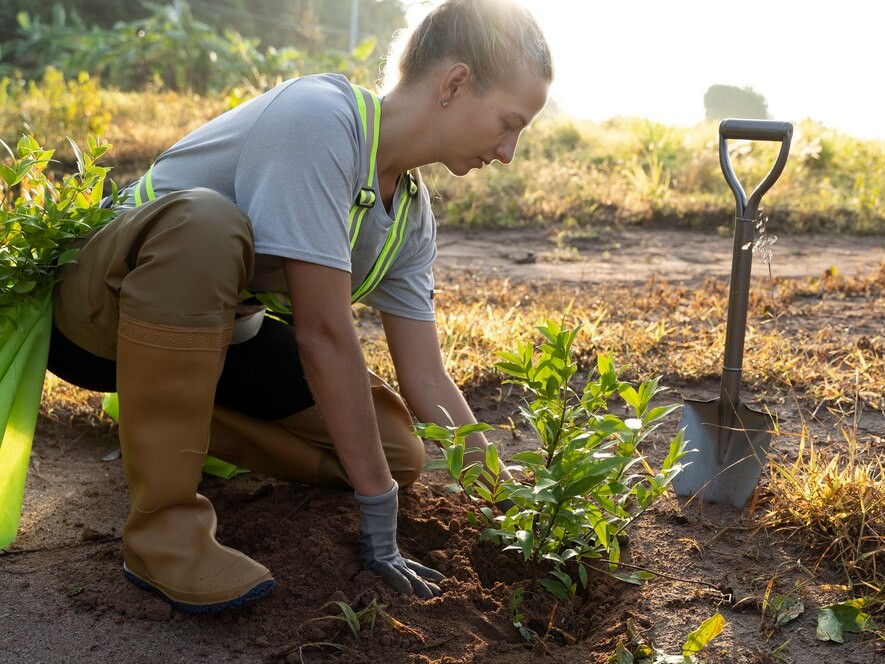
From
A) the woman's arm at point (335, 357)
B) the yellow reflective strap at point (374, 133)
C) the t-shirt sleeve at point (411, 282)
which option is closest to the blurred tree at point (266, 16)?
the t-shirt sleeve at point (411, 282)

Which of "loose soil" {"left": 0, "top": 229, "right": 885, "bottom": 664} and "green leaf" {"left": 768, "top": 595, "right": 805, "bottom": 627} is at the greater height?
"green leaf" {"left": 768, "top": 595, "right": 805, "bottom": 627}

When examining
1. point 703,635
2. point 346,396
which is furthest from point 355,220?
point 703,635

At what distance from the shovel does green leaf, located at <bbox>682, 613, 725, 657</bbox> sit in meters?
0.64

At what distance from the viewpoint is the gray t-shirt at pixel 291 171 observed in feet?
6.04

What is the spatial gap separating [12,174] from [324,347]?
0.82 metres

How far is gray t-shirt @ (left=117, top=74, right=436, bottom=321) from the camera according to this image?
184 centimetres

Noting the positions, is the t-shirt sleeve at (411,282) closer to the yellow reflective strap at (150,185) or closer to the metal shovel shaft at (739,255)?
the yellow reflective strap at (150,185)

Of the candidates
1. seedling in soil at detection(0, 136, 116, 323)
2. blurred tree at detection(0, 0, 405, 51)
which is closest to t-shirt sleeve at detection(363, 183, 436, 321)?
seedling in soil at detection(0, 136, 116, 323)

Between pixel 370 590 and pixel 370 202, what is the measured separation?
35.0 inches

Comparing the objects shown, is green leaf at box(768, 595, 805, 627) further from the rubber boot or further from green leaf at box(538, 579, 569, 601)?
the rubber boot

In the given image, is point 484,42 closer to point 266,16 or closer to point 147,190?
point 147,190

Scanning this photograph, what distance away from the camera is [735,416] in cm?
250

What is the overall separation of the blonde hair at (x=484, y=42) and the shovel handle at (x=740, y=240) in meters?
0.71

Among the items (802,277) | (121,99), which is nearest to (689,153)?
(802,277)
